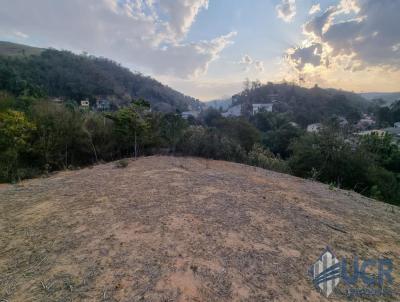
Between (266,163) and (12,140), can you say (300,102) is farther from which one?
(12,140)

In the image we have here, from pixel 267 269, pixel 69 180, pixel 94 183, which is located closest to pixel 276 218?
pixel 267 269

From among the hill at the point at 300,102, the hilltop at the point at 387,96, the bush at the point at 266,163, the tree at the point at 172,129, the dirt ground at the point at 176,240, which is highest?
the hilltop at the point at 387,96

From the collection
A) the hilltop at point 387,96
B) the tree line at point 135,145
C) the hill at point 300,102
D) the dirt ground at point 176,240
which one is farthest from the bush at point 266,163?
the hilltop at point 387,96

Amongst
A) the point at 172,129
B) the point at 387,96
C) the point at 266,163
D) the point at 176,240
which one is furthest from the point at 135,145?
the point at 387,96

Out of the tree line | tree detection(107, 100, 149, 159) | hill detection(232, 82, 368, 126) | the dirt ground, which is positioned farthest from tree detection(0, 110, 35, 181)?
hill detection(232, 82, 368, 126)

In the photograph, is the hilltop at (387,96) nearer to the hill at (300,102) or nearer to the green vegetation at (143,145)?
the hill at (300,102)

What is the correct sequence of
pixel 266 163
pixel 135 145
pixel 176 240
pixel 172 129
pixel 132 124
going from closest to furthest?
pixel 176 240, pixel 132 124, pixel 135 145, pixel 266 163, pixel 172 129

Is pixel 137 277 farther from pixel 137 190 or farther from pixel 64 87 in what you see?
pixel 64 87
